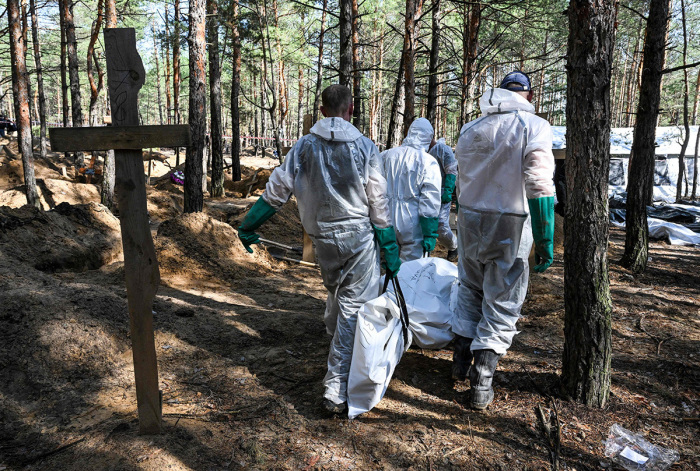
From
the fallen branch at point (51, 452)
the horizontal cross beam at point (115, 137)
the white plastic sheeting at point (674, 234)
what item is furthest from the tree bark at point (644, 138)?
the fallen branch at point (51, 452)

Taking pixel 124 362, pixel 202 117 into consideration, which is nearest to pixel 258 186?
pixel 202 117

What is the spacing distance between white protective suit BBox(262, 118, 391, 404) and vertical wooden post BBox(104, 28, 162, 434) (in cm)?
82

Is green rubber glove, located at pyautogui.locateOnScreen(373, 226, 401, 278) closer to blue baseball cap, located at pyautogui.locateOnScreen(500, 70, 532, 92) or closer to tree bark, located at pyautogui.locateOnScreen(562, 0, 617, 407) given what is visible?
tree bark, located at pyautogui.locateOnScreen(562, 0, 617, 407)

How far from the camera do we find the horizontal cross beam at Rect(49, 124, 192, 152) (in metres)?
2.18

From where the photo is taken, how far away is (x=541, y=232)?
9.15 ft

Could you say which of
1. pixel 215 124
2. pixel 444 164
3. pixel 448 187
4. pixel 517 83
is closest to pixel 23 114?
pixel 215 124

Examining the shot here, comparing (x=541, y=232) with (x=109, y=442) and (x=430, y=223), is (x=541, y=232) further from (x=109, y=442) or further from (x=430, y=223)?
(x=109, y=442)

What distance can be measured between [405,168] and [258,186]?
10495 mm

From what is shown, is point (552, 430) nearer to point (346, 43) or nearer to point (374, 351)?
point (374, 351)

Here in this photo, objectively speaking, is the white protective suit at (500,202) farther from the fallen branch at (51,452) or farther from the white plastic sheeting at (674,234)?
the white plastic sheeting at (674,234)

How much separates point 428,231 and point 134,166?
294 centimetres

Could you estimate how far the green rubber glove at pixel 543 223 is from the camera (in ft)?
8.98

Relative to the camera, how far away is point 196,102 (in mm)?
8594


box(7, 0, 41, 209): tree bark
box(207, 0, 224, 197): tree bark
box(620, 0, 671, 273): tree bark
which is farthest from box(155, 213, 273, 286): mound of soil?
box(207, 0, 224, 197): tree bark
